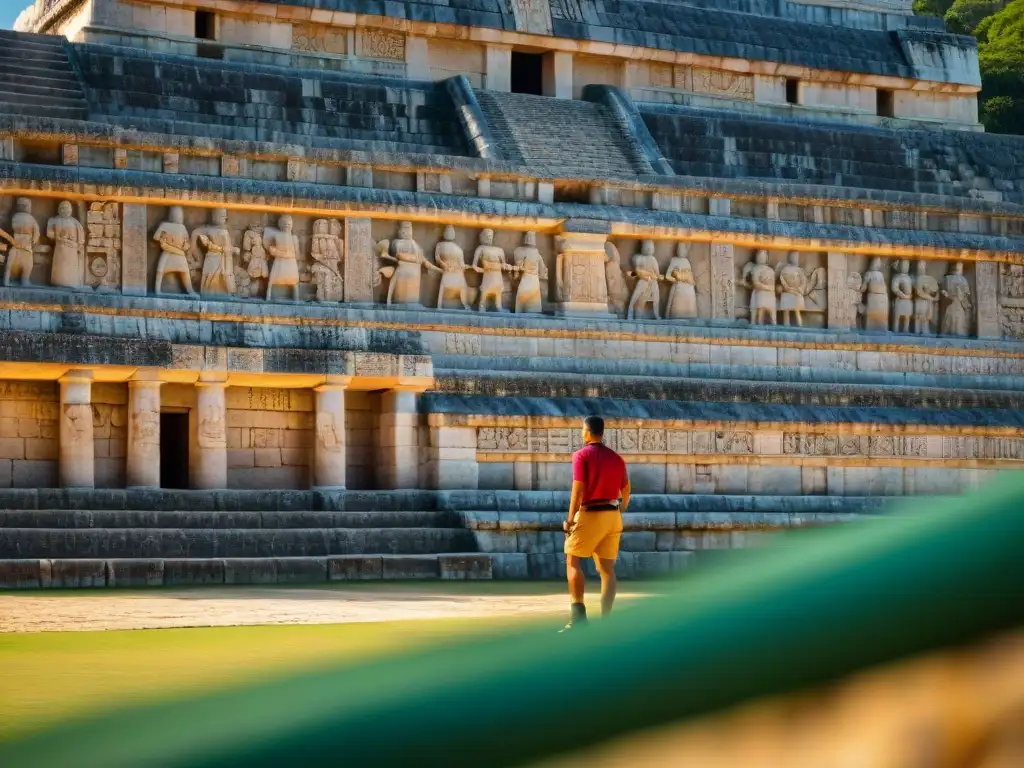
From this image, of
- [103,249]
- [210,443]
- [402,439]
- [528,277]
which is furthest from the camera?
[528,277]

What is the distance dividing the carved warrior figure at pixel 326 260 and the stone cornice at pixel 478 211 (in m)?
0.21

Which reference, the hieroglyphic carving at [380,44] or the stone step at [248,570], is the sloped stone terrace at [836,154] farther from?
the stone step at [248,570]

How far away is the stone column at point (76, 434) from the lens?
18125 millimetres

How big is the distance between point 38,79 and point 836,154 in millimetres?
14343

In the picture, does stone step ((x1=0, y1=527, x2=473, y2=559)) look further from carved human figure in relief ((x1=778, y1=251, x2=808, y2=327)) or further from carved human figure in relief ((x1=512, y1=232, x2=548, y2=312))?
carved human figure in relief ((x1=778, y1=251, x2=808, y2=327))

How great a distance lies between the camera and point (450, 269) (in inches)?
912

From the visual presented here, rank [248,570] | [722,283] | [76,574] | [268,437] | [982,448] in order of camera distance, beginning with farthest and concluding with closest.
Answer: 1. [722,283]
2. [982,448]
3. [268,437]
4. [248,570]
5. [76,574]

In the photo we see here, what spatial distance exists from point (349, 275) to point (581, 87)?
9711 millimetres

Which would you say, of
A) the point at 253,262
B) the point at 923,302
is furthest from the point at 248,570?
the point at 923,302

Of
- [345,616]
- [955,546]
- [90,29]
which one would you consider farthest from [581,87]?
[955,546]

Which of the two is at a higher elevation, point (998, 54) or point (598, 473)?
point (998, 54)

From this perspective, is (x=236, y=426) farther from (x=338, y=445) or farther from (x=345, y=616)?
(x=345, y=616)

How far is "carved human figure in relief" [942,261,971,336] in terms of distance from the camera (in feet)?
87.6

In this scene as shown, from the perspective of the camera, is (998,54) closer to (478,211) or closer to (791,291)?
(791,291)
